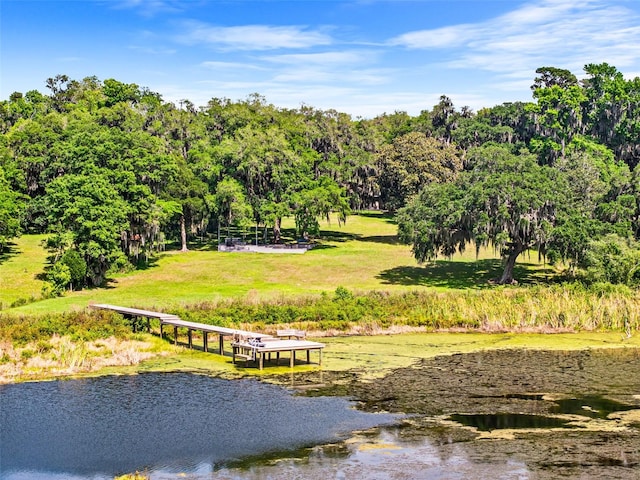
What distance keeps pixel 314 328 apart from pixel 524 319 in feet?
41.3

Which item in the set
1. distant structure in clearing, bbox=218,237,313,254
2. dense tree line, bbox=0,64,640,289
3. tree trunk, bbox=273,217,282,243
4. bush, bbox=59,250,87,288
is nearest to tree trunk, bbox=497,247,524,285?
dense tree line, bbox=0,64,640,289

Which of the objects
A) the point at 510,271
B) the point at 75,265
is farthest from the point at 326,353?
the point at 510,271

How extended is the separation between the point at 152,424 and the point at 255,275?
40.8 metres

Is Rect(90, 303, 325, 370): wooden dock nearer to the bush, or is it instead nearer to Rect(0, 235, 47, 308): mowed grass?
the bush

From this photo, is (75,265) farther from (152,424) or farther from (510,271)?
(152,424)

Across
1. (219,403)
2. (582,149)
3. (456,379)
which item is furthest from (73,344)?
(582,149)

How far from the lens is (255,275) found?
67.8m

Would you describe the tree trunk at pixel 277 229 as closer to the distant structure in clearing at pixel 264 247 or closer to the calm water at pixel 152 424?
the distant structure in clearing at pixel 264 247

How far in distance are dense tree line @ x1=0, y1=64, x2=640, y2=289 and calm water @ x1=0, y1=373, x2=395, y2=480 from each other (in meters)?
29.3

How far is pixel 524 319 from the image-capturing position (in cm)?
4666

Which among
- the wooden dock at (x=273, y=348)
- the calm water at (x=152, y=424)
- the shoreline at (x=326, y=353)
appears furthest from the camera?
the wooden dock at (x=273, y=348)

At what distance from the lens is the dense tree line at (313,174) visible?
60.7 m

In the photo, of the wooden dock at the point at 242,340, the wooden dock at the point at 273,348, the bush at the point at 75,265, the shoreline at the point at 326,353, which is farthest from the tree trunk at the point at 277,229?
the wooden dock at the point at 273,348

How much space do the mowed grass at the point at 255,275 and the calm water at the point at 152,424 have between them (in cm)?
1746
